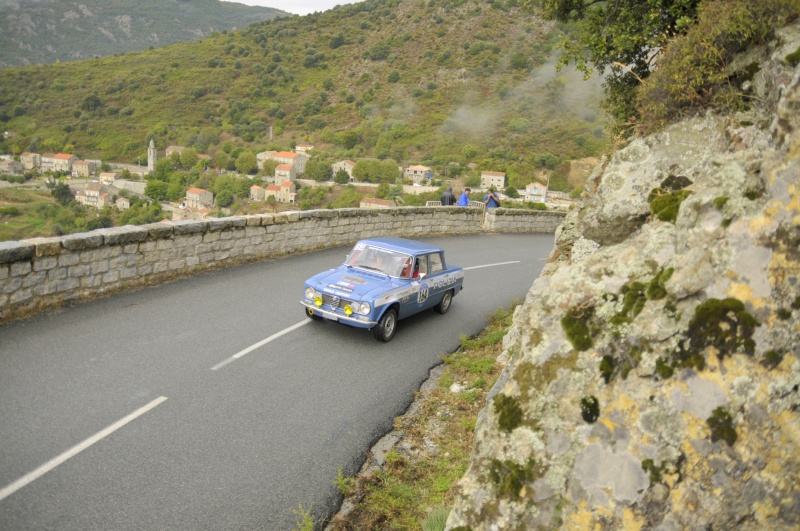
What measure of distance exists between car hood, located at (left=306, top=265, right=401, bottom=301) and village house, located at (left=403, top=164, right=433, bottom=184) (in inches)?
1577

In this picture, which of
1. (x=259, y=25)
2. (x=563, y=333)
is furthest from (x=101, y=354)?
(x=259, y=25)

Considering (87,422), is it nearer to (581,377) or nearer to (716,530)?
(581,377)

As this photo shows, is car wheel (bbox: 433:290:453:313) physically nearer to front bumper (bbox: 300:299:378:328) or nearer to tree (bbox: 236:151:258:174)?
front bumper (bbox: 300:299:378:328)

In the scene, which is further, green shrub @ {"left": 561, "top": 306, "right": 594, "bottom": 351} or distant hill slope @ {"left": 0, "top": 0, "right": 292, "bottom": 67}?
distant hill slope @ {"left": 0, "top": 0, "right": 292, "bottom": 67}

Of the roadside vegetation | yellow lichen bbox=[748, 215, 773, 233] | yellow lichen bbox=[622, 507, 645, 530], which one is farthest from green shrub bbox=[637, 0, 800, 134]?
yellow lichen bbox=[622, 507, 645, 530]

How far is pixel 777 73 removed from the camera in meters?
4.59

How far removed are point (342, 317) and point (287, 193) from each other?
3941cm

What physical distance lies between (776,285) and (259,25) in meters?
132

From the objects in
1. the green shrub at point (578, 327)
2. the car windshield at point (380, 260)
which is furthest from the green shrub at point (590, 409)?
the car windshield at point (380, 260)

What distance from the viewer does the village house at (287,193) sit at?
44.6 m

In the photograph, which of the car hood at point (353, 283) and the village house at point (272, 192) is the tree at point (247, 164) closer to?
the village house at point (272, 192)

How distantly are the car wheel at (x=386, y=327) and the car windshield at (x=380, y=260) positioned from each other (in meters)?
0.81

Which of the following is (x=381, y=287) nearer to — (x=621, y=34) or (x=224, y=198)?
(x=621, y=34)

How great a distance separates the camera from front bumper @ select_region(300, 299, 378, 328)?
344 inches
